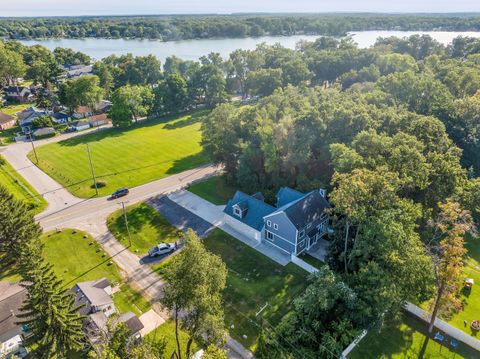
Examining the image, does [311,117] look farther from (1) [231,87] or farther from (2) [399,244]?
(1) [231,87]

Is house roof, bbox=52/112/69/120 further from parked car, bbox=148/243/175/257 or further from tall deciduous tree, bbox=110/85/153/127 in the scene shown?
parked car, bbox=148/243/175/257

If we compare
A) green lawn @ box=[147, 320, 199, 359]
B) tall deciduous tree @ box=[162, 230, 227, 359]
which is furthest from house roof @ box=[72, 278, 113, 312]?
tall deciduous tree @ box=[162, 230, 227, 359]

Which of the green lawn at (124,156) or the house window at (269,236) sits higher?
the house window at (269,236)

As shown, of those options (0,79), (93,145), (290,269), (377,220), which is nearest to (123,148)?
(93,145)

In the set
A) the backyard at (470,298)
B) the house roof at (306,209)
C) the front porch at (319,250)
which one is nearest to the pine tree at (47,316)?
the house roof at (306,209)

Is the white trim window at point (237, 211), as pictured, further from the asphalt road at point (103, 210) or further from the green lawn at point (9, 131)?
the green lawn at point (9, 131)

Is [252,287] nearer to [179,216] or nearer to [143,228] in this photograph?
[179,216]

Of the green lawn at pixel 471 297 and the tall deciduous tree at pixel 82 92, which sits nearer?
the green lawn at pixel 471 297
